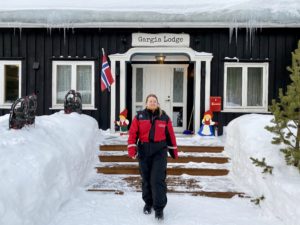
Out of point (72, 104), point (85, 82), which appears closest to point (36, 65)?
point (85, 82)

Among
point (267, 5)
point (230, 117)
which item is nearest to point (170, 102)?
point (230, 117)

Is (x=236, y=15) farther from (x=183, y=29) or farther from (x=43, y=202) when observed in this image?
(x=43, y=202)

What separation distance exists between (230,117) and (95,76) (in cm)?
412

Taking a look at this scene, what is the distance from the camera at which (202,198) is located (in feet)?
18.2

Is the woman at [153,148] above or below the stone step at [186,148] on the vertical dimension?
above

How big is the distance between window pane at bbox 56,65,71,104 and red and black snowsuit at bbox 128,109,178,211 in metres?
6.07

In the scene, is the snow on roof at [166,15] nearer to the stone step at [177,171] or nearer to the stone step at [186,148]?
the stone step at [186,148]

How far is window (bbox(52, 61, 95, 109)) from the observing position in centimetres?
1010

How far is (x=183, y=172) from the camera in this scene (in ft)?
21.8

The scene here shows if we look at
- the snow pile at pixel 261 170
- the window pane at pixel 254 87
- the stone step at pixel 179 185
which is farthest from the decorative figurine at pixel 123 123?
the window pane at pixel 254 87

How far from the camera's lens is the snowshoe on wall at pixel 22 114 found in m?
4.87

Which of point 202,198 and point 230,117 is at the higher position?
point 230,117

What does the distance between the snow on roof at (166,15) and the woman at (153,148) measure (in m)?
5.19

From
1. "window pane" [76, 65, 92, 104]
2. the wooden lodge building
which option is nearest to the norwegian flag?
the wooden lodge building
